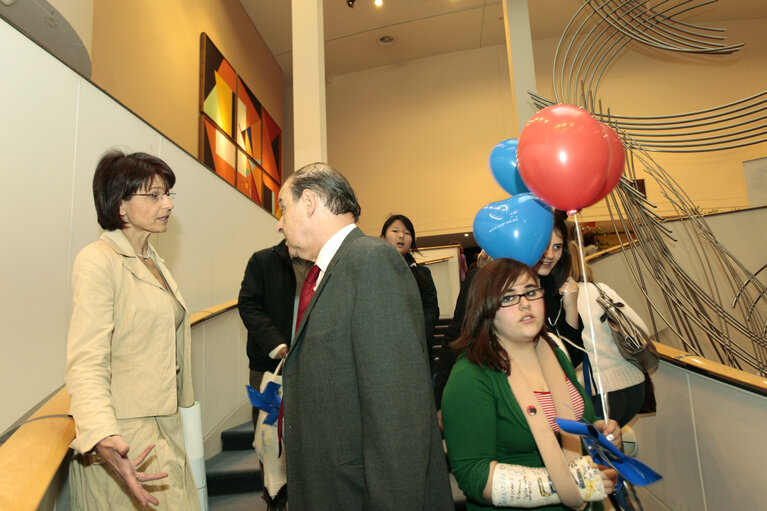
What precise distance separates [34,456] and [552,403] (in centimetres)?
141

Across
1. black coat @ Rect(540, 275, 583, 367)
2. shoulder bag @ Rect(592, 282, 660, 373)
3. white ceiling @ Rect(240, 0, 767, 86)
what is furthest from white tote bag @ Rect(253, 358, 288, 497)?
white ceiling @ Rect(240, 0, 767, 86)

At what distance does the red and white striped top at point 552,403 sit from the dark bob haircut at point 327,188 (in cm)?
82

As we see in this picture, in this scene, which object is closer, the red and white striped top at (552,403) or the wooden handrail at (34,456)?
the wooden handrail at (34,456)

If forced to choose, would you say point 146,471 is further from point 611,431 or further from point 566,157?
point 566,157

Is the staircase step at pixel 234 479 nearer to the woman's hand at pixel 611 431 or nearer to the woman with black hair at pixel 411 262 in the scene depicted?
the woman with black hair at pixel 411 262

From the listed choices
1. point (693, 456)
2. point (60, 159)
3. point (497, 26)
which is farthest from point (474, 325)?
point (497, 26)

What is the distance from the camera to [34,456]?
1186 millimetres

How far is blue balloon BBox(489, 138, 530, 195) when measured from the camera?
8.72ft

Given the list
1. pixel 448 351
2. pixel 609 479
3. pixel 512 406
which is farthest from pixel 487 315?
pixel 609 479

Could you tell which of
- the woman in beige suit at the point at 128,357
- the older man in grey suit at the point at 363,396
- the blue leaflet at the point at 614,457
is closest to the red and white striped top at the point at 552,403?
the blue leaflet at the point at 614,457

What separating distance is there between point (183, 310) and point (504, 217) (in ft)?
4.47

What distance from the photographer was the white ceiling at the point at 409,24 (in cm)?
935

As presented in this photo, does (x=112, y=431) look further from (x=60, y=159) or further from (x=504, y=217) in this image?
(x=60, y=159)

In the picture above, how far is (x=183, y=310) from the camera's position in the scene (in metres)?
1.72
